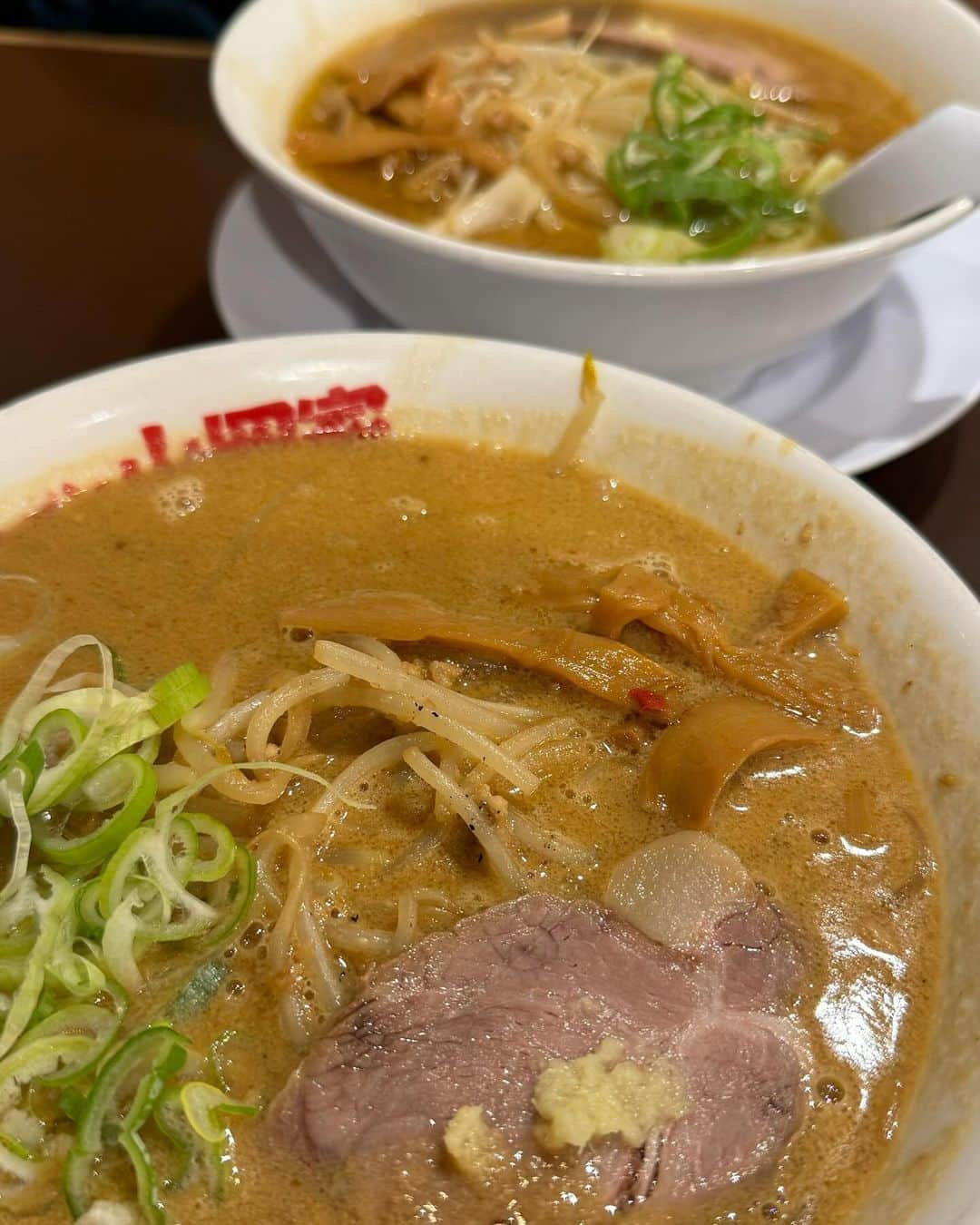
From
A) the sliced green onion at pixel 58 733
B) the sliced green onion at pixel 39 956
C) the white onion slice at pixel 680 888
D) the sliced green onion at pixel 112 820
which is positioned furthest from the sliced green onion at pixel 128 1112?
the white onion slice at pixel 680 888

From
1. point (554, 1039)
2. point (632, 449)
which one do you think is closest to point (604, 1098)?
point (554, 1039)

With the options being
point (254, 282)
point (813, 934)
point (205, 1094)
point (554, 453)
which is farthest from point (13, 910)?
point (254, 282)

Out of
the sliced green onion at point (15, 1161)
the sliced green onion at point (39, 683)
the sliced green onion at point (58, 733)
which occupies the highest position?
the sliced green onion at point (58, 733)

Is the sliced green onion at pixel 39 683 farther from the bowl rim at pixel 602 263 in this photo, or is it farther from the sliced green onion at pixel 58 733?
the bowl rim at pixel 602 263

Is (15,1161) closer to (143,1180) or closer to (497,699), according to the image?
(143,1180)

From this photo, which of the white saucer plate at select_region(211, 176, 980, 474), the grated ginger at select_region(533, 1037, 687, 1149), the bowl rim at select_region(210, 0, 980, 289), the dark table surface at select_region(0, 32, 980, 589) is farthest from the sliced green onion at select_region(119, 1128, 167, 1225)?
the dark table surface at select_region(0, 32, 980, 589)

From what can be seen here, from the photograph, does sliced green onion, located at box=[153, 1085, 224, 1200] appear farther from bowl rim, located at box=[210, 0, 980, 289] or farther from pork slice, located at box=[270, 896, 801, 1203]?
bowl rim, located at box=[210, 0, 980, 289]
